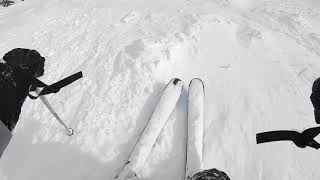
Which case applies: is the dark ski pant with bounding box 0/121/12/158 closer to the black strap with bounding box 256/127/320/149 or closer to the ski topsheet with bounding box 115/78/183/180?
the ski topsheet with bounding box 115/78/183/180

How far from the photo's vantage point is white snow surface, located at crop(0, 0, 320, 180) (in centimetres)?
437

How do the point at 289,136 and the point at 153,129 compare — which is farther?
the point at 153,129

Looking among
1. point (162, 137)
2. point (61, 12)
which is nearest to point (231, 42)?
point (162, 137)

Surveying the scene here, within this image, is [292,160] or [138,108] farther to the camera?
[138,108]

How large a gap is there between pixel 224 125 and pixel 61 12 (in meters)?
5.45

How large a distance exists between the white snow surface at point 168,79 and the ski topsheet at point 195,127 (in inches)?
6.6

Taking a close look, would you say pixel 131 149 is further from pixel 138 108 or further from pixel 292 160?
pixel 292 160

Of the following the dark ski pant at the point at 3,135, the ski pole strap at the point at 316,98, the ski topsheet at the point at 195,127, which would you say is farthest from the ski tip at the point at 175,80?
the ski pole strap at the point at 316,98

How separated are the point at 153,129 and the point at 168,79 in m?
1.26

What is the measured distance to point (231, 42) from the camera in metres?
6.15

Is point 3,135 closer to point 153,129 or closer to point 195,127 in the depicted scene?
point 153,129

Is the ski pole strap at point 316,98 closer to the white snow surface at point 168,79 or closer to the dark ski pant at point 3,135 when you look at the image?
the white snow surface at point 168,79

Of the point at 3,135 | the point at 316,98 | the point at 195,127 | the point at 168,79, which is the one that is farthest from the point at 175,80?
the point at 316,98

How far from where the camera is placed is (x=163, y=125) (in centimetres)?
470
